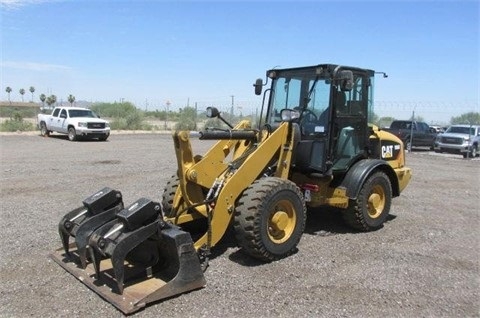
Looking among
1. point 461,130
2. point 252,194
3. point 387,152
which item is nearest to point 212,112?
point 252,194

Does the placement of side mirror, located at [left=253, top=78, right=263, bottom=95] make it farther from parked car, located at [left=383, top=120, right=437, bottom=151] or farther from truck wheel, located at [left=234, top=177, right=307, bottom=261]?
parked car, located at [left=383, top=120, right=437, bottom=151]

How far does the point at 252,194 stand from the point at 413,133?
2145cm

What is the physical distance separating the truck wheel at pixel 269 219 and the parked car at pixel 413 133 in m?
20.2

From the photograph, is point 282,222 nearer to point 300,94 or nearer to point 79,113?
point 300,94

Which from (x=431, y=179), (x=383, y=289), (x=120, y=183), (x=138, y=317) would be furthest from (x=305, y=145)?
A: (x=431, y=179)

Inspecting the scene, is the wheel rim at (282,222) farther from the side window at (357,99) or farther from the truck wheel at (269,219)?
the side window at (357,99)

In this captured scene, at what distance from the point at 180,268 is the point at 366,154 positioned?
3847 mm

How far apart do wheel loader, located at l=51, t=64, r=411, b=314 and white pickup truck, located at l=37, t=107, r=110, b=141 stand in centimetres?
1815

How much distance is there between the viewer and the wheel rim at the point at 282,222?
536 cm

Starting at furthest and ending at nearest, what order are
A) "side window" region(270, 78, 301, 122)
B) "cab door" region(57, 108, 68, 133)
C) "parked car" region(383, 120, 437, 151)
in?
"parked car" region(383, 120, 437, 151)
"cab door" region(57, 108, 68, 133)
"side window" region(270, 78, 301, 122)

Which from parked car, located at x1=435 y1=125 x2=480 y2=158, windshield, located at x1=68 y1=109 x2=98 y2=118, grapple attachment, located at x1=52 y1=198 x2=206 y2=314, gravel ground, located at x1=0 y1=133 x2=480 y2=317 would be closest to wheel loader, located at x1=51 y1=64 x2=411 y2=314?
grapple attachment, located at x1=52 y1=198 x2=206 y2=314

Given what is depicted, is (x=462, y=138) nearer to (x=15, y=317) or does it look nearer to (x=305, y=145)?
(x=305, y=145)

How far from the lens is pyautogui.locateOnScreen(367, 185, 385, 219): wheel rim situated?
6855mm

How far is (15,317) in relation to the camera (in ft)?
13.1
